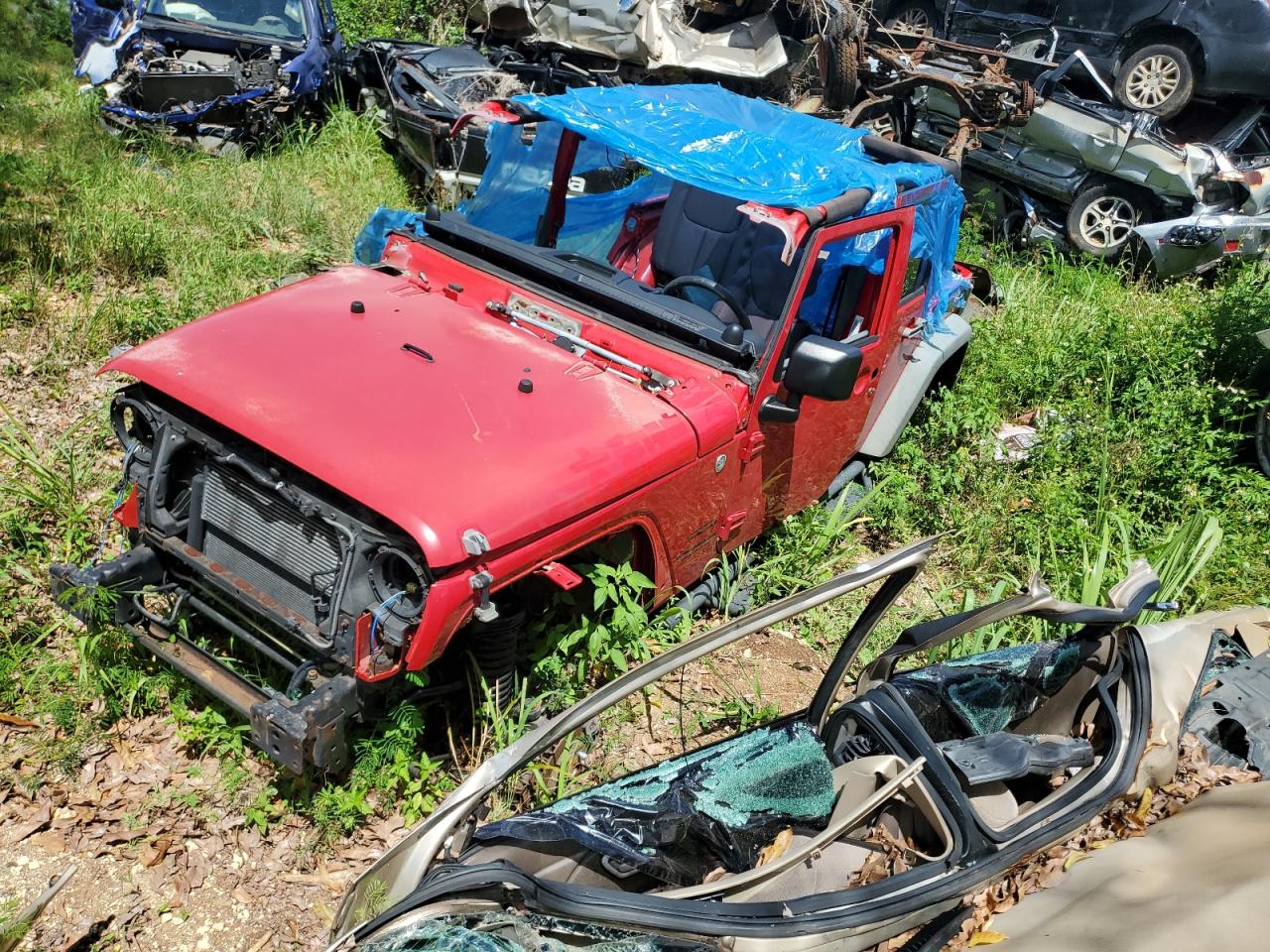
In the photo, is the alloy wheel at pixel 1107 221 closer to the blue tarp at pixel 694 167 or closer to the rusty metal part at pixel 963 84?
the rusty metal part at pixel 963 84

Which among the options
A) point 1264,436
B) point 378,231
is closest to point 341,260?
point 378,231

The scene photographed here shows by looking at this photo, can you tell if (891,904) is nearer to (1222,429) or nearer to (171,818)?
(171,818)

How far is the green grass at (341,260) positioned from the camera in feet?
12.2

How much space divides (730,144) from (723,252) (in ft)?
1.52

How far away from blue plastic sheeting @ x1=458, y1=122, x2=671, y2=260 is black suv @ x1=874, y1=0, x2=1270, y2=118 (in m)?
7.70

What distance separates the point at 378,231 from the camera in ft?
16.7

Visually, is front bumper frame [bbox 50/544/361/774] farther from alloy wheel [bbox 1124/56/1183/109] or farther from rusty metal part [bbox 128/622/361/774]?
alloy wheel [bbox 1124/56/1183/109]

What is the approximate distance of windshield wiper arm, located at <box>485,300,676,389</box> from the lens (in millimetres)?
3840

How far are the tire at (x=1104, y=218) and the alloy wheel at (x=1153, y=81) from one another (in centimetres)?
222

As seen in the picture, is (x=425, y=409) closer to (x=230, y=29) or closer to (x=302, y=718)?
(x=302, y=718)

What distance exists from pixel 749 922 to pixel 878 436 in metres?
3.32

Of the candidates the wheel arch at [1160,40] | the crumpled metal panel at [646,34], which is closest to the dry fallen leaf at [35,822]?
the crumpled metal panel at [646,34]

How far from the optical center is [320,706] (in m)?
2.98

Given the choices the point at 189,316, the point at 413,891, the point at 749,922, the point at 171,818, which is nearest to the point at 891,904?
the point at 749,922
